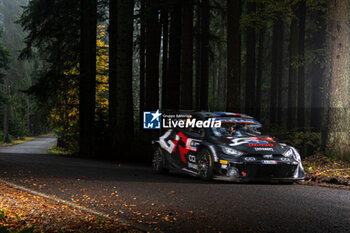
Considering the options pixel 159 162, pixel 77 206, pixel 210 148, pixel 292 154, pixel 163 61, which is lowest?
pixel 77 206

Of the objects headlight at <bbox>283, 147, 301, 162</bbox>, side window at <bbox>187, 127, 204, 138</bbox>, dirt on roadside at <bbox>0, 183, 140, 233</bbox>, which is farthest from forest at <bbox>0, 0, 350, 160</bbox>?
dirt on roadside at <bbox>0, 183, 140, 233</bbox>

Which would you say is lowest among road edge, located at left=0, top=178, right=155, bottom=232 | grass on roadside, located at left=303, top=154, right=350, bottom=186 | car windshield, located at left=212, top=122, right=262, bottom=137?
road edge, located at left=0, top=178, right=155, bottom=232

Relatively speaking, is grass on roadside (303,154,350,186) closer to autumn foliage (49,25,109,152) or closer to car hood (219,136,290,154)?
car hood (219,136,290,154)

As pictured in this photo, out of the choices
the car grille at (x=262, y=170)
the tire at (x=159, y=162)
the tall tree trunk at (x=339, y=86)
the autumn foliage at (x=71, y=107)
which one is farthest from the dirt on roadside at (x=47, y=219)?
the autumn foliage at (x=71, y=107)

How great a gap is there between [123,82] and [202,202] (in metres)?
12.3

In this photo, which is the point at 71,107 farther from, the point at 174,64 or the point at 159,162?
the point at 159,162

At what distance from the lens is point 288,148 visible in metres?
10.3

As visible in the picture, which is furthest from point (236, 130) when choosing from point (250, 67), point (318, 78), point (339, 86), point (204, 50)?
point (318, 78)

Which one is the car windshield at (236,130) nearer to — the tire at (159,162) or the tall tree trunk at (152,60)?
the tire at (159,162)

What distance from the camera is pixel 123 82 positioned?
19422 millimetres

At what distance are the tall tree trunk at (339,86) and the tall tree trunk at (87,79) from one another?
13.9 m

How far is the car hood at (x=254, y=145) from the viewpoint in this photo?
9.91m

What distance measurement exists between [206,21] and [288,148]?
57.3 feet

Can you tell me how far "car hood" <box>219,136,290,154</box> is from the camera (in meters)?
9.91
